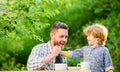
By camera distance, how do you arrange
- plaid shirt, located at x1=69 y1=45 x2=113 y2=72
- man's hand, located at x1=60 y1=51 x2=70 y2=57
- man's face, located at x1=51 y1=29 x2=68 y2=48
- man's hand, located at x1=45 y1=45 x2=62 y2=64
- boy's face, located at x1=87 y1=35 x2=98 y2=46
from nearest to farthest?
man's hand, located at x1=45 y1=45 x2=62 y2=64
man's face, located at x1=51 y1=29 x2=68 y2=48
man's hand, located at x1=60 y1=51 x2=70 y2=57
plaid shirt, located at x1=69 y1=45 x2=113 y2=72
boy's face, located at x1=87 y1=35 x2=98 y2=46

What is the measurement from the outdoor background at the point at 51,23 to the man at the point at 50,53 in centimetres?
62

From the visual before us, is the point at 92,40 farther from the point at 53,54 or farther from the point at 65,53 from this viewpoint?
the point at 53,54

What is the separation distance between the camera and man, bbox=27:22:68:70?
14.7ft

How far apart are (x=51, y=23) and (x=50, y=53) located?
561 centimetres

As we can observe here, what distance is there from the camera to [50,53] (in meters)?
4.69

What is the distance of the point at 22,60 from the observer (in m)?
9.69

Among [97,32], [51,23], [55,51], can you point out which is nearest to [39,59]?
[55,51]

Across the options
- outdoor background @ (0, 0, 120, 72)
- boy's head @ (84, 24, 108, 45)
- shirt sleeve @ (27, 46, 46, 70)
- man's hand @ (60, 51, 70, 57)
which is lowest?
shirt sleeve @ (27, 46, 46, 70)

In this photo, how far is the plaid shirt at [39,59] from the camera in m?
4.48

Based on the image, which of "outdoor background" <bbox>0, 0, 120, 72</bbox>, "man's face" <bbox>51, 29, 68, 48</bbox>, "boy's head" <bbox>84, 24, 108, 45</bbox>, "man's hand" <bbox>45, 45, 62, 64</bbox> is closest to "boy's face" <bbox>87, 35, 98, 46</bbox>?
"boy's head" <bbox>84, 24, 108, 45</bbox>

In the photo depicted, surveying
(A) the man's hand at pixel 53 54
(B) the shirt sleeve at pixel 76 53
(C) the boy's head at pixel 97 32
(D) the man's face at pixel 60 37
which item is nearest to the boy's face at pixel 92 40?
(C) the boy's head at pixel 97 32

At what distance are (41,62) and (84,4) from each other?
21.1 ft

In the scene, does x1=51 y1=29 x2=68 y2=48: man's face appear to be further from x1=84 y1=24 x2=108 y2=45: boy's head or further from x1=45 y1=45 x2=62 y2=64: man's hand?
x1=84 y1=24 x2=108 y2=45: boy's head

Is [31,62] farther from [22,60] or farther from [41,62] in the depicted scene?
[22,60]
